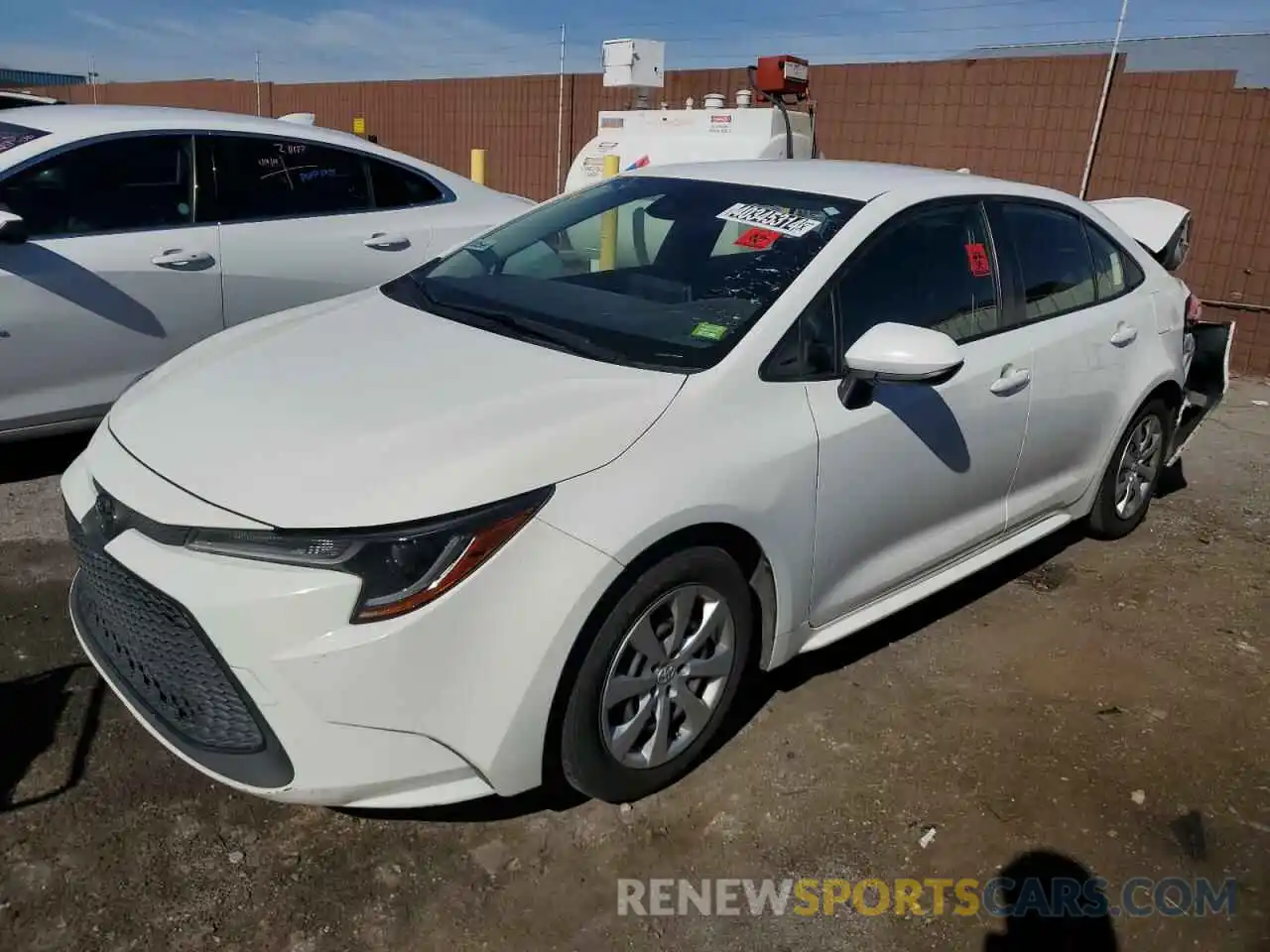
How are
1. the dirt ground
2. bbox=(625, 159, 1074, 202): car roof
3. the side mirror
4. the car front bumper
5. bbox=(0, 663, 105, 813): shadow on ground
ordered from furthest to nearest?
the side mirror → bbox=(625, 159, 1074, 202): car roof → bbox=(0, 663, 105, 813): shadow on ground → the dirt ground → the car front bumper

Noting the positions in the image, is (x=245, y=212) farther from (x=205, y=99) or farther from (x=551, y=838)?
(x=205, y=99)

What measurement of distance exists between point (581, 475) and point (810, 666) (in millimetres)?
1470

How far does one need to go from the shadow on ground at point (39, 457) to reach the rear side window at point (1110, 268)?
436cm

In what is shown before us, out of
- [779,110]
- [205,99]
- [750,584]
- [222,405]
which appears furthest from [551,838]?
[205,99]

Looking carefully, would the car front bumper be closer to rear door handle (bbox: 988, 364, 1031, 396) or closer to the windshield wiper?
the windshield wiper

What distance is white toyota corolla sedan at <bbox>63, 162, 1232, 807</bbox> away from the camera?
2143 millimetres

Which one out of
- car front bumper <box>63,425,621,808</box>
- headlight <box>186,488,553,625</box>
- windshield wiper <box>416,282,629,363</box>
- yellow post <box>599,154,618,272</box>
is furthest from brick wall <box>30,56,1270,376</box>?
headlight <box>186,488,553,625</box>

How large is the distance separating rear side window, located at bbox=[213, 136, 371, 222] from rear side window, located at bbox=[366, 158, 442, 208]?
2.5 inches

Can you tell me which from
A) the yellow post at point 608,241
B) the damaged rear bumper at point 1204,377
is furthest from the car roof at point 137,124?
the damaged rear bumper at point 1204,377

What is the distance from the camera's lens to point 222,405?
2.56 m

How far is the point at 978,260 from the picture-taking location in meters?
3.46

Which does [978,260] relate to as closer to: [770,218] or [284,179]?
[770,218]

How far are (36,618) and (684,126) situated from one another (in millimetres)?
5888

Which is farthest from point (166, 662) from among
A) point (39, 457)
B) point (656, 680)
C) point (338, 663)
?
point (39, 457)
